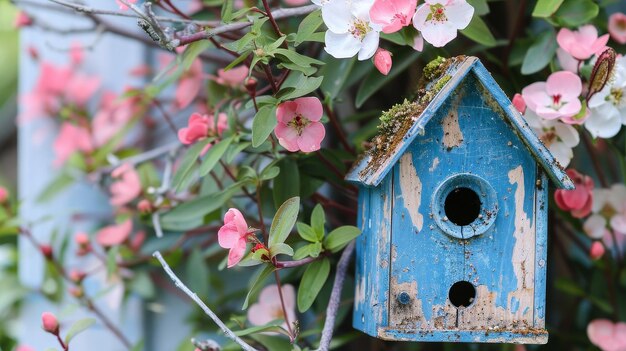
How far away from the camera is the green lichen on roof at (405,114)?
38.0 inches

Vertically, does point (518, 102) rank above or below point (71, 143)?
above

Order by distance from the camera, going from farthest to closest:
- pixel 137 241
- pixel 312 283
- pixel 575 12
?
1. pixel 137 241
2. pixel 575 12
3. pixel 312 283

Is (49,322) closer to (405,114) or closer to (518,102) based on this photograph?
(405,114)

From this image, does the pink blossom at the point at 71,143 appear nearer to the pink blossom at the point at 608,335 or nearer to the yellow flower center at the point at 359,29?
the yellow flower center at the point at 359,29

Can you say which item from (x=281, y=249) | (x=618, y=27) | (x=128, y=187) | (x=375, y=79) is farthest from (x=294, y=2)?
(x=281, y=249)

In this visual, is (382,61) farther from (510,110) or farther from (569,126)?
(569,126)

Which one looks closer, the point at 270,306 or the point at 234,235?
the point at 234,235

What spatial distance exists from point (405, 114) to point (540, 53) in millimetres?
304

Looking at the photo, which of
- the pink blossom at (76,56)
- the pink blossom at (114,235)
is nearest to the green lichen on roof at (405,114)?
the pink blossom at (114,235)

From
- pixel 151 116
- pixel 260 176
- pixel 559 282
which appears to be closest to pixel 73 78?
pixel 151 116

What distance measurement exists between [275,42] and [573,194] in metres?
0.52

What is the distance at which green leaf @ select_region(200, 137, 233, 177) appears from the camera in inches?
40.8

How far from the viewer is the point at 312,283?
3.39 feet

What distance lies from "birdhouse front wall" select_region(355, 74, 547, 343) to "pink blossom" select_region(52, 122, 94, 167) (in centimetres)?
97
